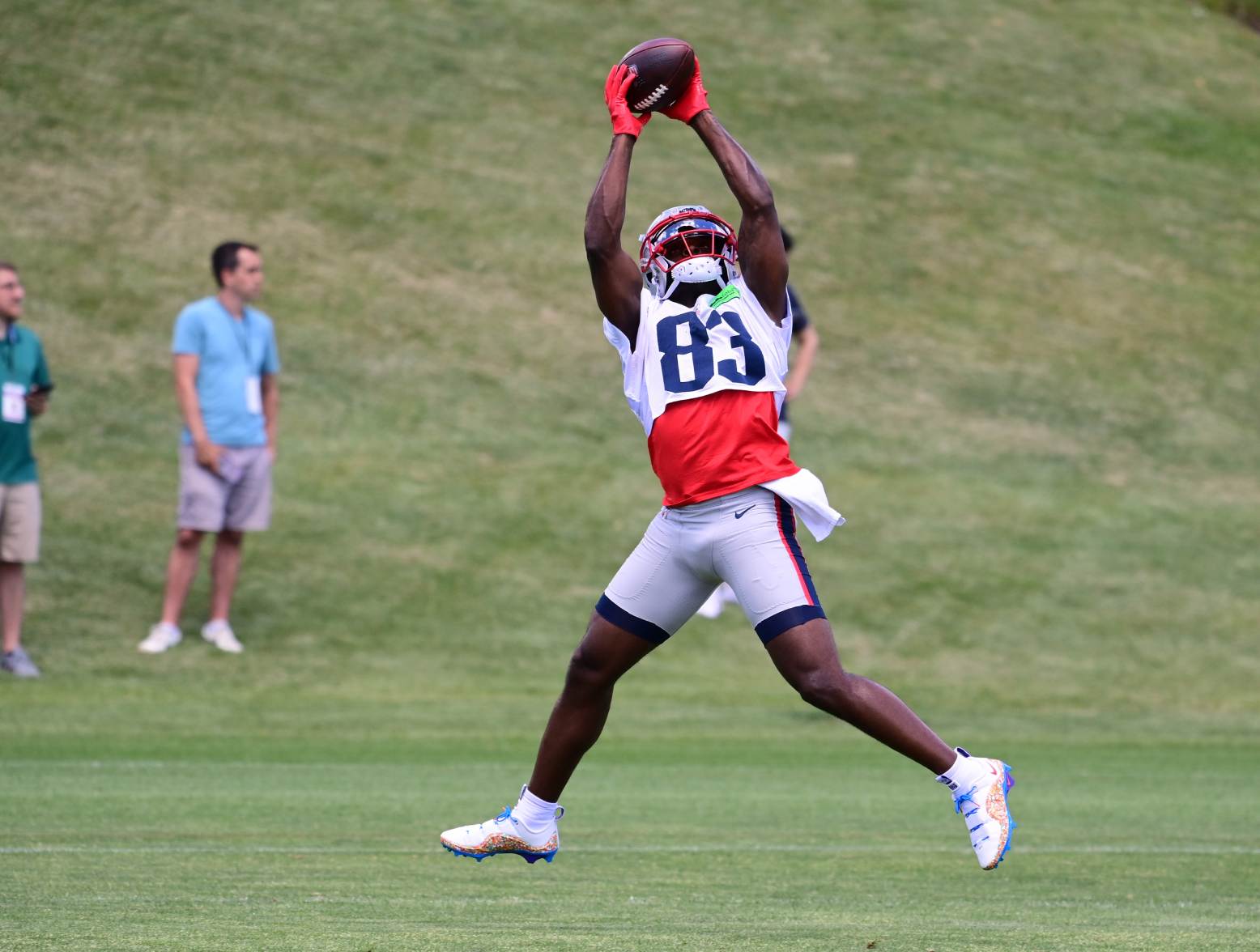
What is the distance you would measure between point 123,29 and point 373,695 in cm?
1535

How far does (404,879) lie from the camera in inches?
290

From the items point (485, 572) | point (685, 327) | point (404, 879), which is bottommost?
point (485, 572)

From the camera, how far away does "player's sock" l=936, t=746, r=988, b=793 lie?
20.7ft

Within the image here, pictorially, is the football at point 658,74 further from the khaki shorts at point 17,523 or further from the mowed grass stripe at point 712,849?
the khaki shorts at point 17,523

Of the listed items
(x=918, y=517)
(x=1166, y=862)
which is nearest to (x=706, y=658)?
(x=918, y=517)

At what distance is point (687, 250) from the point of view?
6.66m

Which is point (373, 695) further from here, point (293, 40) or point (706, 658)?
point (293, 40)

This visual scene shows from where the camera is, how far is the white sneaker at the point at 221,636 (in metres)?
15.2

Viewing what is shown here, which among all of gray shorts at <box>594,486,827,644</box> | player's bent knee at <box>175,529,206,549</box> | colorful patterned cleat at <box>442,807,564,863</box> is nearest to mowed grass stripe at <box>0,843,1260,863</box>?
colorful patterned cleat at <box>442,807,564,863</box>

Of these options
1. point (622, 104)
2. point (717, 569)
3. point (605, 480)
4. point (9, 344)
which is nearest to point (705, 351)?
point (717, 569)

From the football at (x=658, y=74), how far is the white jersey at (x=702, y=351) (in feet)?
2.36

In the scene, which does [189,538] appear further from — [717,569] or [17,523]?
[717,569]

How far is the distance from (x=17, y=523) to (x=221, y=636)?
7.35 feet

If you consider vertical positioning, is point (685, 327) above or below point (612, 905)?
above
